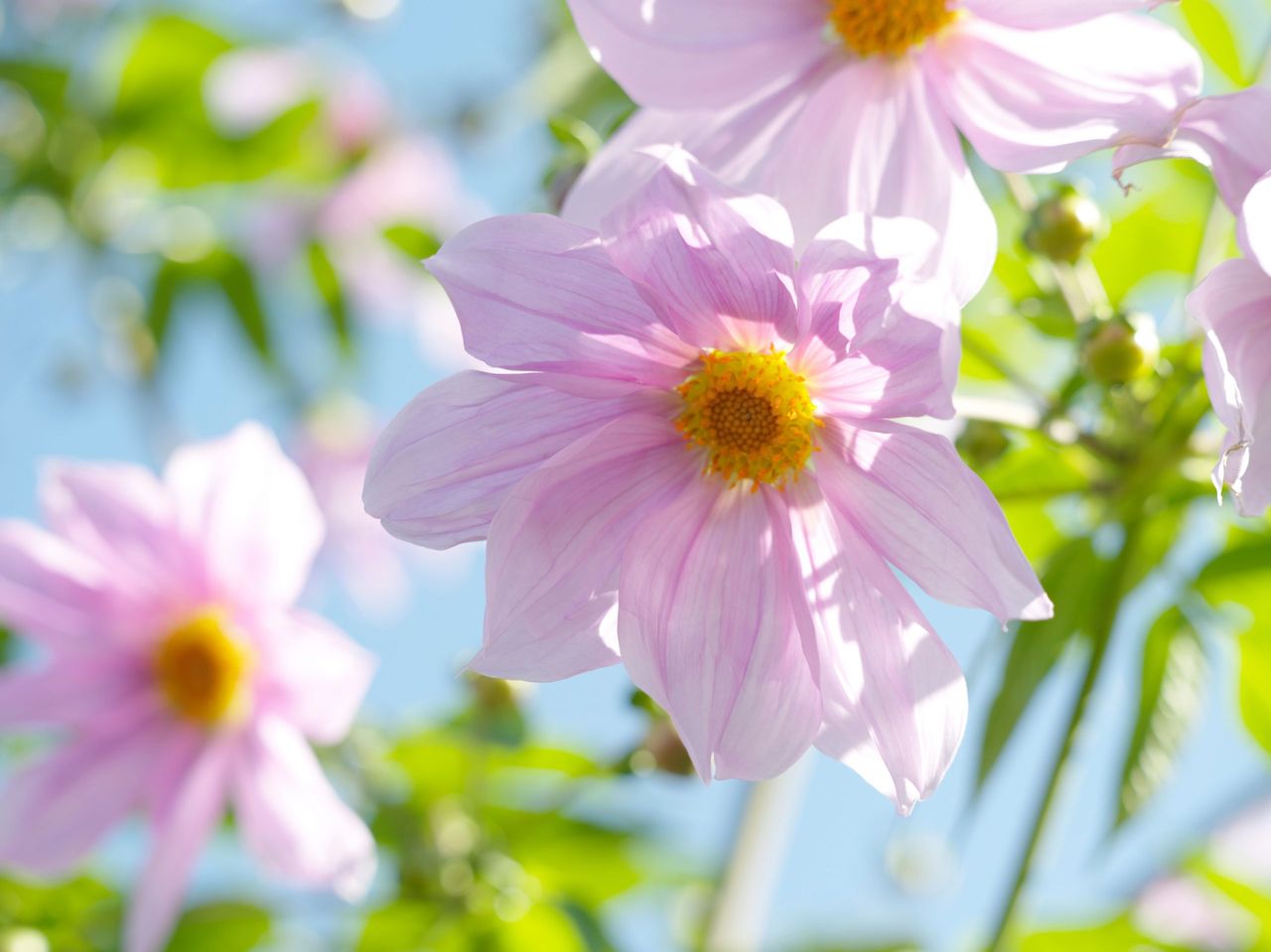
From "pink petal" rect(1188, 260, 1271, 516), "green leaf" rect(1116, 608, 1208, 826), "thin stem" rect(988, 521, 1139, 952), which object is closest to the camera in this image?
"pink petal" rect(1188, 260, 1271, 516)

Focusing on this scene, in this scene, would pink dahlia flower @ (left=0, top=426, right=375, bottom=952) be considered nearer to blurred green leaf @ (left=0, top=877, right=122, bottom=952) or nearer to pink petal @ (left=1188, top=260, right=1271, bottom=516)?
blurred green leaf @ (left=0, top=877, right=122, bottom=952)

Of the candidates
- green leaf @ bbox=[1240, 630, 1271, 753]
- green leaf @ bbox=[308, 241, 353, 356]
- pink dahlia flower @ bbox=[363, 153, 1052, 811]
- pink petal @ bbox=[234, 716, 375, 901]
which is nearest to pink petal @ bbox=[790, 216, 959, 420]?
pink dahlia flower @ bbox=[363, 153, 1052, 811]

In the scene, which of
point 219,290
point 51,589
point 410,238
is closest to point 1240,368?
point 51,589

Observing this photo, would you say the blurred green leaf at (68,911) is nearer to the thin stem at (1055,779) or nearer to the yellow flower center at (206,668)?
the yellow flower center at (206,668)

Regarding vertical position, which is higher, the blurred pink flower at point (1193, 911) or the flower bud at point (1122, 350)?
the flower bud at point (1122, 350)

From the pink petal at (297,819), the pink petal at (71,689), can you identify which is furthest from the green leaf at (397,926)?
the pink petal at (71,689)

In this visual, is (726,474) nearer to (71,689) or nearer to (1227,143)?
(1227,143)
